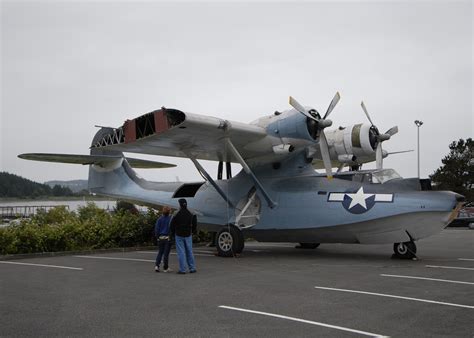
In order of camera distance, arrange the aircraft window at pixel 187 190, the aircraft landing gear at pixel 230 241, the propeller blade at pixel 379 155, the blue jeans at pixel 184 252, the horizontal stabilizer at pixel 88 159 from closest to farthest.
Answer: the blue jeans at pixel 184 252
the aircraft landing gear at pixel 230 241
the propeller blade at pixel 379 155
the horizontal stabilizer at pixel 88 159
the aircraft window at pixel 187 190

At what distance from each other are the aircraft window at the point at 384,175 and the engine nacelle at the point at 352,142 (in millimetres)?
2213

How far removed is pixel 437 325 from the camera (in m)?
5.58

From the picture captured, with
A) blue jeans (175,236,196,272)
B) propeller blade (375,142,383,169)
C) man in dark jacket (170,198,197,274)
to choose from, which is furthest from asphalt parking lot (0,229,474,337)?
propeller blade (375,142,383,169)

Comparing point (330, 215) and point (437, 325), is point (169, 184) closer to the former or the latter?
point (330, 215)

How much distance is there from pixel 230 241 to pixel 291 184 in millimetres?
2570

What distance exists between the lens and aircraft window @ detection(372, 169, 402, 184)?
12961mm

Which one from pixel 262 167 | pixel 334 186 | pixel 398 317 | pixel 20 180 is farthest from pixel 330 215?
pixel 20 180

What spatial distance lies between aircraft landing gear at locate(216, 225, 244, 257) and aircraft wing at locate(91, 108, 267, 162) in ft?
8.33

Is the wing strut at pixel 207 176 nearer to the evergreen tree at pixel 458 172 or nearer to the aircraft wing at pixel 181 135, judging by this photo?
the aircraft wing at pixel 181 135

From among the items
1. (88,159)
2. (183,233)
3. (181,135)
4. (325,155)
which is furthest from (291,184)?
(88,159)

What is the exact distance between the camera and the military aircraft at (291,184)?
1216 centimetres

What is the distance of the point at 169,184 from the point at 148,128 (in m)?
5.72

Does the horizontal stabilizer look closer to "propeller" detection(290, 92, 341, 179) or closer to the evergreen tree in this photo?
"propeller" detection(290, 92, 341, 179)

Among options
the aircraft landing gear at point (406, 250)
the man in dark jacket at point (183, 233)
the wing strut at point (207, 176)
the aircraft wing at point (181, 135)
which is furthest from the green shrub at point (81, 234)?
the aircraft landing gear at point (406, 250)
